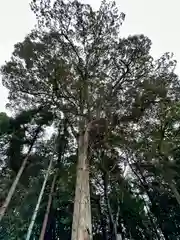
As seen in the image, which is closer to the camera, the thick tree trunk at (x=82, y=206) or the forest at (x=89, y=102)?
the thick tree trunk at (x=82, y=206)

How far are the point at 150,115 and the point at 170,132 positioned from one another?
106cm

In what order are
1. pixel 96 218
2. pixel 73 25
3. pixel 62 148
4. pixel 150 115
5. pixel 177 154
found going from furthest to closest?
1. pixel 96 218
2. pixel 62 148
3. pixel 177 154
4. pixel 150 115
5. pixel 73 25

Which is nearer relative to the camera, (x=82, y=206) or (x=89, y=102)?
(x=82, y=206)

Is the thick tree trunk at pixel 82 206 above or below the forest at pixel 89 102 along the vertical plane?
below

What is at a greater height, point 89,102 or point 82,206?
point 89,102

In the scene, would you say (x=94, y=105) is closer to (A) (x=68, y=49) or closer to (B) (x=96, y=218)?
(A) (x=68, y=49)

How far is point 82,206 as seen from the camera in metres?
3.81

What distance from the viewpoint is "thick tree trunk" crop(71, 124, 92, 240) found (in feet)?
11.0

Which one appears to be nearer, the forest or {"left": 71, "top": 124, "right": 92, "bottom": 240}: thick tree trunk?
{"left": 71, "top": 124, "right": 92, "bottom": 240}: thick tree trunk

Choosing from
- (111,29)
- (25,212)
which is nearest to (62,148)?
(25,212)

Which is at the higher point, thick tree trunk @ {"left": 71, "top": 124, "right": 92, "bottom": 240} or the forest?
the forest

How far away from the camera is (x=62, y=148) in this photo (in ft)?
35.7

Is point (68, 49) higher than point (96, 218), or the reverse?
point (68, 49)

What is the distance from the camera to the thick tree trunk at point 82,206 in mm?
3363
